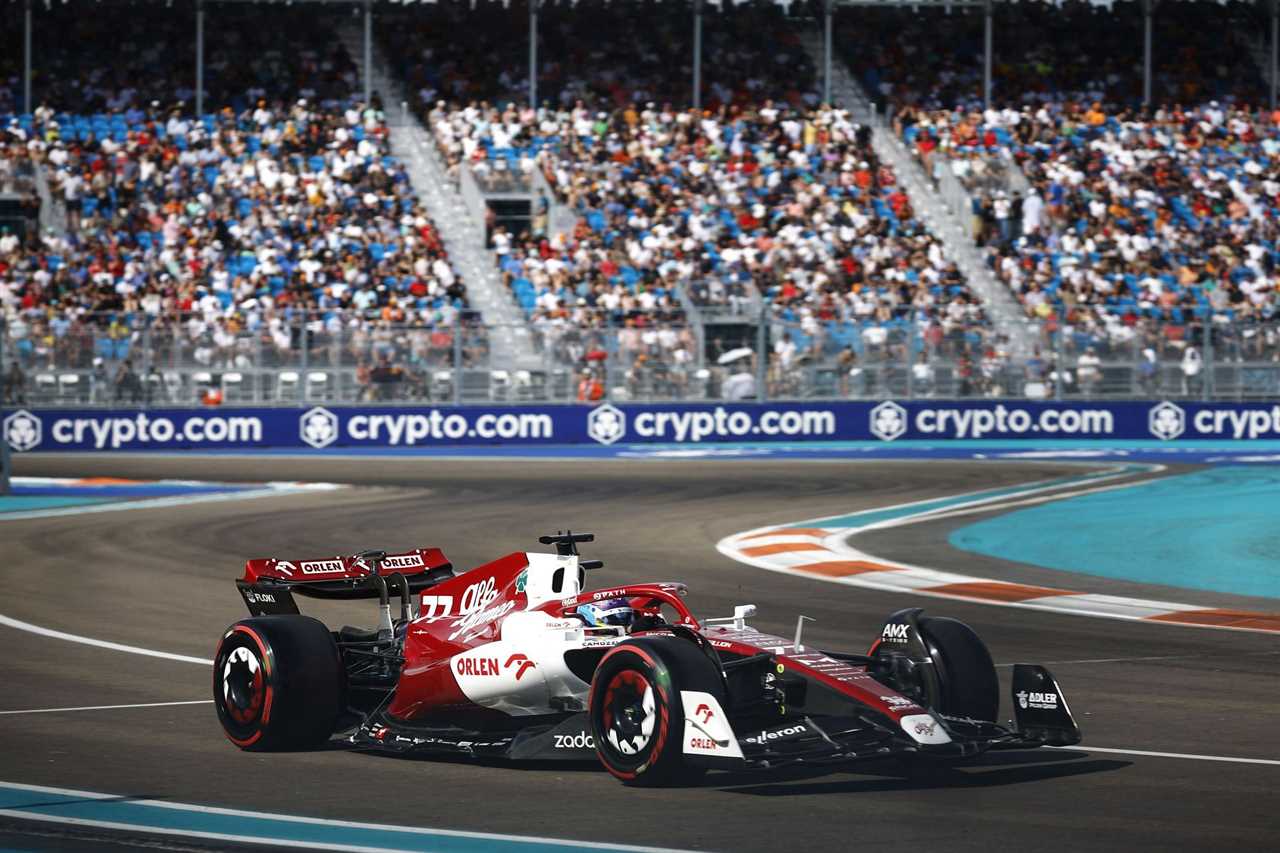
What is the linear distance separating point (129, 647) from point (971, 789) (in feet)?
21.5

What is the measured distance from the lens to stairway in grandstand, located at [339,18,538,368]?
106 feet

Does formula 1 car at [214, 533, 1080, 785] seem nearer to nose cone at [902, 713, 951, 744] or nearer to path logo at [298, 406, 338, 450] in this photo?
nose cone at [902, 713, 951, 744]

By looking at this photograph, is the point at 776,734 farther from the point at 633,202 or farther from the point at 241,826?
the point at 633,202

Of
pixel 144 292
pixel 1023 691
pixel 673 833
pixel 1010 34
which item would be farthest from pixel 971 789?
pixel 1010 34

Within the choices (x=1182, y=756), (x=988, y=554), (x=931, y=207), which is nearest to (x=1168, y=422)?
(x=931, y=207)

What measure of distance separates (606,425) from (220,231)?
26.4 feet

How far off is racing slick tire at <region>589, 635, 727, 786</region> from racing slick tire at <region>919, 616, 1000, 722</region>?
3.75ft

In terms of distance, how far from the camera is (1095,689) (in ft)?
35.9

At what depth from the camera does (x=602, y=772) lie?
8.43 meters

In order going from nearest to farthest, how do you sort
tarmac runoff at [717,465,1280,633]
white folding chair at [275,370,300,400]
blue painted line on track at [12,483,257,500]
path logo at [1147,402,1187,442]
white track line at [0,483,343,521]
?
1. tarmac runoff at [717,465,1280,633]
2. white track line at [0,483,343,521]
3. blue painted line on track at [12,483,257,500]
4. white folding chair at [275,370,300,400]
5. path logo at [1147,402,1187,442]

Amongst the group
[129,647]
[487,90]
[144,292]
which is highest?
[487,90]

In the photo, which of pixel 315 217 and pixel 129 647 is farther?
pixel 315 217

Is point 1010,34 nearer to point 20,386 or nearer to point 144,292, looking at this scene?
point 144,292

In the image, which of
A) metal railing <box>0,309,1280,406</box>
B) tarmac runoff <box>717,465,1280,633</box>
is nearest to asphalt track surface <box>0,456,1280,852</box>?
tarmac runoff <box>717,465,1280,633</box>
